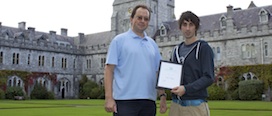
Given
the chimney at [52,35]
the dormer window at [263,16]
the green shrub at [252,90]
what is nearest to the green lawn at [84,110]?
the green shrub at [252,90]

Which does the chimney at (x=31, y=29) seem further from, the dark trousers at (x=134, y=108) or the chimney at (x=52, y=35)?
the dark trousers at (x=134, y=108)

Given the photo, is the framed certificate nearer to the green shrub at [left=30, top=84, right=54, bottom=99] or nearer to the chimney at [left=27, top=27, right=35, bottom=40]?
the green shrub at [left=30, top=84, right=54, bottom=99]

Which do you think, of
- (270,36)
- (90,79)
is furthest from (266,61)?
(90,79)

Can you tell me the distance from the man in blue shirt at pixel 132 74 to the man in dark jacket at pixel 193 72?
343 mm

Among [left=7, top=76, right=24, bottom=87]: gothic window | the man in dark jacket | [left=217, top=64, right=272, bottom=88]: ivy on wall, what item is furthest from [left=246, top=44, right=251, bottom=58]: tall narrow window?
the man in dark jacket

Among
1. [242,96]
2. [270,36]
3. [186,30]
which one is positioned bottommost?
[242,96]

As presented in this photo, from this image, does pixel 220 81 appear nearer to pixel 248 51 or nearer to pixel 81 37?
pixel 248 51

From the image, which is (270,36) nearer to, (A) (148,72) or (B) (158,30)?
(B) (158,30)

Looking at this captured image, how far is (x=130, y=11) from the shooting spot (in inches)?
1700

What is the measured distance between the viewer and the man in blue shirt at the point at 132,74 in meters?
4.25

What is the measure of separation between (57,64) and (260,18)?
23783 mm

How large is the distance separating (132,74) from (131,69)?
0.06m

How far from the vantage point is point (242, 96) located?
30547mm

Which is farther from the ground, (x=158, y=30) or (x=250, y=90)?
(x=158, y=30)
